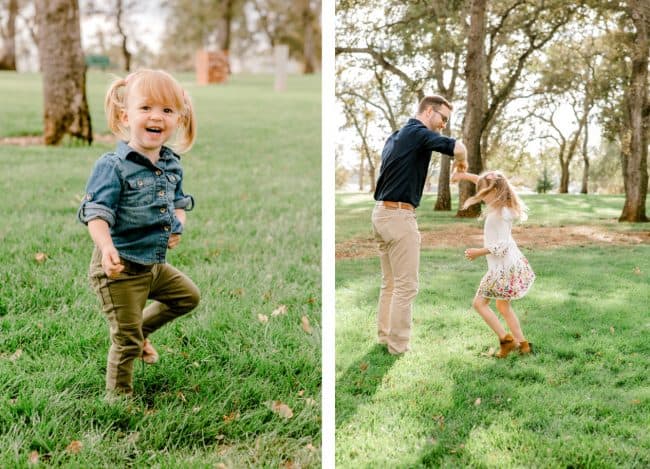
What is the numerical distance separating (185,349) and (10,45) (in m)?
24.2

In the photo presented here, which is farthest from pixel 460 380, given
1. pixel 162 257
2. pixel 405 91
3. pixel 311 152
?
pixel 311 152

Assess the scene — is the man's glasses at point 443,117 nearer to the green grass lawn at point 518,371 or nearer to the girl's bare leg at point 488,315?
the green grass lawn at point 518,371

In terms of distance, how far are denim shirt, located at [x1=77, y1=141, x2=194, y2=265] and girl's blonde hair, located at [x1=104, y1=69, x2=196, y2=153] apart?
116 millimetres

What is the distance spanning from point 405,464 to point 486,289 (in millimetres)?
641

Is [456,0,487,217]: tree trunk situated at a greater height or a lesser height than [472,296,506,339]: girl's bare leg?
greater

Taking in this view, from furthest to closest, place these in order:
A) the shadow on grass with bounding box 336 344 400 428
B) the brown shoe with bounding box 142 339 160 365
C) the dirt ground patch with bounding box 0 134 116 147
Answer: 1. the dirt ground patch with bounding box 0 134 116 147
2. the brown shoe with bounding box 142 339 160 365
3. the shadow on grass with bounding box 336 344 400 428

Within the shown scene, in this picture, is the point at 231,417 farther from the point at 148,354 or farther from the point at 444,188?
the point at 444,188

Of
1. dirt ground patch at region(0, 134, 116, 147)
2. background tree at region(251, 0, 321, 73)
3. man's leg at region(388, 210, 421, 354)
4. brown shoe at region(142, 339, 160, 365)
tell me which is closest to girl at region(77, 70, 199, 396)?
brown shoe at region(142, 339, 160, 365)

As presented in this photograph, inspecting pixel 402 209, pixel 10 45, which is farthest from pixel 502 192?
pixel 10 45

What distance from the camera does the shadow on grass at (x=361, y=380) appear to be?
2311 millimetres

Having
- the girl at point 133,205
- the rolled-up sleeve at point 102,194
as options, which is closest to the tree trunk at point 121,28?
the girl at point 133,205

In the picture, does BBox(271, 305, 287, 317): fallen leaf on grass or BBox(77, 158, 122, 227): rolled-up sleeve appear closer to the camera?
BBox(77, 158, 122, 227): rolled-up sleeve

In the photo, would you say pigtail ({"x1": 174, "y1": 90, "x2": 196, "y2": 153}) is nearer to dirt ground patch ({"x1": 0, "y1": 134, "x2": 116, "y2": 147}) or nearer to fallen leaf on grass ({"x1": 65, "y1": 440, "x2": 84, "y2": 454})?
fallen leaf on grass ({"x1": 65, "y1": 440, "x2": 84, "y2": 454})

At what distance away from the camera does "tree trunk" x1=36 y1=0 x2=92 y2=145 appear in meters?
7.75
